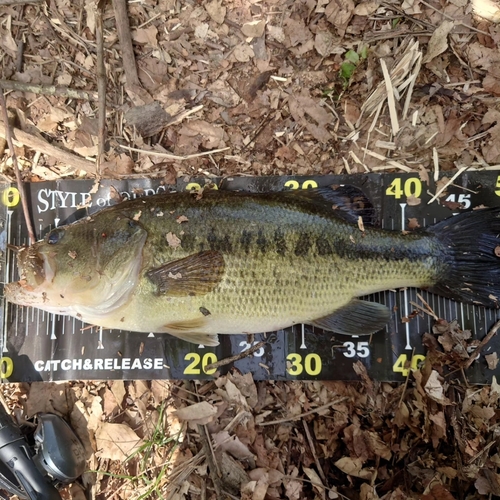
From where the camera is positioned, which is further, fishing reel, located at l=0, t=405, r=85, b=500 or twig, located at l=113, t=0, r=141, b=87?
twig, located at l=113, t=0, r=141, b=87

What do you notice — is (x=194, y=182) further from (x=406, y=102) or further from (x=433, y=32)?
(x=433, y=32)

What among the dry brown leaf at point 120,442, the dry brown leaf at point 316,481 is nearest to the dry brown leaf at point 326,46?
the dry brown leaf at point 316,481

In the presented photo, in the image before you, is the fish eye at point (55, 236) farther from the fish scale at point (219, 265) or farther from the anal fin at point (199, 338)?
the anal fin at point (199, 338)

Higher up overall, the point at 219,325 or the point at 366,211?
the point at 366,211

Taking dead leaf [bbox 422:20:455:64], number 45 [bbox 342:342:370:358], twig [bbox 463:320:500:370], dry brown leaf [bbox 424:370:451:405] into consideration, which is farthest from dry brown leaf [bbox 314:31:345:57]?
dry brown leaf [bbox 424:370:451:405]

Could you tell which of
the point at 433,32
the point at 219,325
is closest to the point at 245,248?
the point at 219,325

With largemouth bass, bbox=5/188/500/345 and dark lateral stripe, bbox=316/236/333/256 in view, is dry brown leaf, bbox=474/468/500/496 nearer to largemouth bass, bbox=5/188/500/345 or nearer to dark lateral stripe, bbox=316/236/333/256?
largemouth bass, bbox=5/188/500/345
